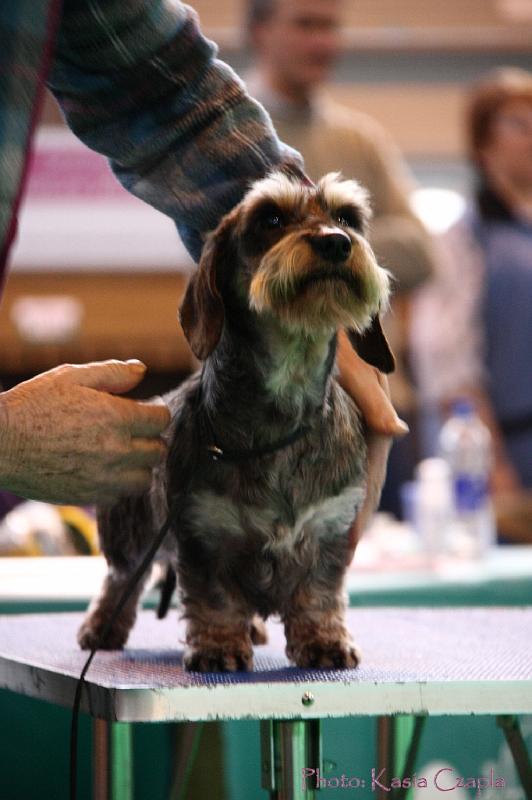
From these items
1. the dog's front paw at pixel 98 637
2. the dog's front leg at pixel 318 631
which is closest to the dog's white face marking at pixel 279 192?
the dog's front leg at pixel 318 631

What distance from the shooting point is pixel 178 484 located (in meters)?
1.31

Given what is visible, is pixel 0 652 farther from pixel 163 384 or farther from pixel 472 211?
pixel 163 384

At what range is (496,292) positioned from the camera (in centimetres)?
326

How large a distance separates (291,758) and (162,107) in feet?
2.29

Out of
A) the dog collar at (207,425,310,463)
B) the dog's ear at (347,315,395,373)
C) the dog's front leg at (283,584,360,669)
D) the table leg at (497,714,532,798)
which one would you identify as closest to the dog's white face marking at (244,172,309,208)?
the dog's ear at (347,315,395,373)

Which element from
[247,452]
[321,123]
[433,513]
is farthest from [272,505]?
[321,123]

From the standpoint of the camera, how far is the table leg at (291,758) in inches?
45.4

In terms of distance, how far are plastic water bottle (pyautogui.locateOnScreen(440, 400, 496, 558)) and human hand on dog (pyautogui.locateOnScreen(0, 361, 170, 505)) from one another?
142 centimetres

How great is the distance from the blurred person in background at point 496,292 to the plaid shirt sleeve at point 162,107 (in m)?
1.82

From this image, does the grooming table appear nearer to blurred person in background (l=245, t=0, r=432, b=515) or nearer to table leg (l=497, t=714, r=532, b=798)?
table leg (l=497, t=714, r=532, b=798)

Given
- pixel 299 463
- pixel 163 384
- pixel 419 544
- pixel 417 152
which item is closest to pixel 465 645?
pixel 299 463

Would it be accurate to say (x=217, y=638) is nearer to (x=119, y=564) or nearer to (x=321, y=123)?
(x=119, y=564)

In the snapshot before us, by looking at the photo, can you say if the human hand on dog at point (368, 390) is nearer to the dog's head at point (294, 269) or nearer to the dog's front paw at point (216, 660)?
the dog's head at point (294, 269)

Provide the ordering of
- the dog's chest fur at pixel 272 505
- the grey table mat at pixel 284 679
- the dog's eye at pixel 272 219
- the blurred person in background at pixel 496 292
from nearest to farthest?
1. the grey table mat at pixel 284 679
2. the dog's chest fur at pixel 272 505
3. the dog's eye at pixel 272 219
4. the blurred person in background at pixel 496 292
